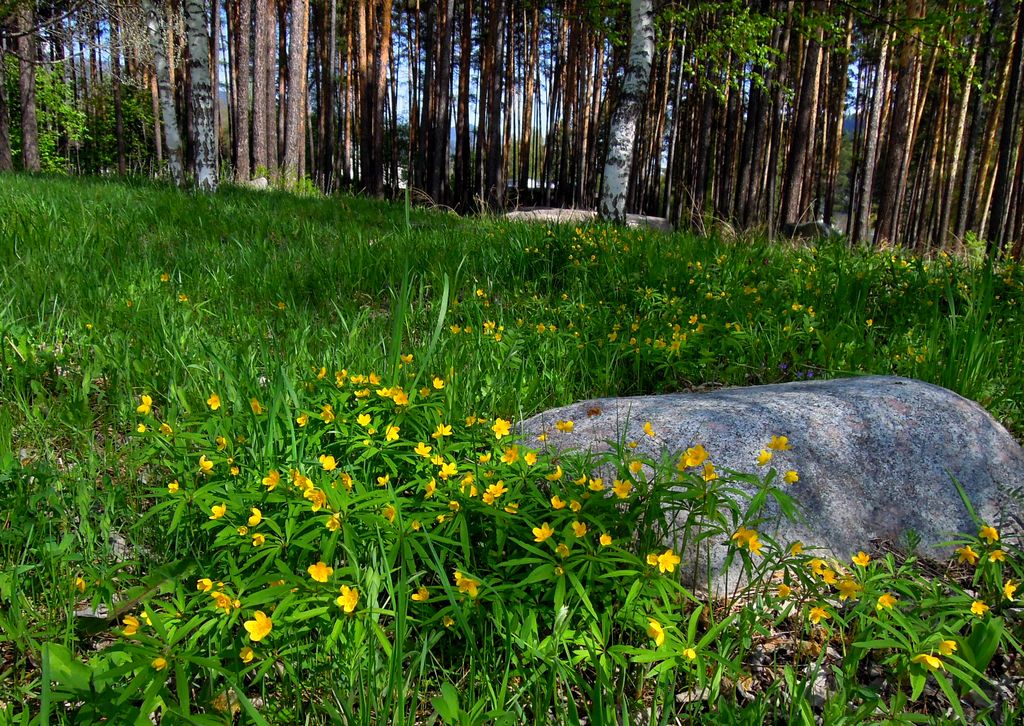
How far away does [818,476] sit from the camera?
196cm

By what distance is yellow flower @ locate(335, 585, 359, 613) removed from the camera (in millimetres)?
1197

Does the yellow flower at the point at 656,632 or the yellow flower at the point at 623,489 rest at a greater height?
the yellow flower at the point at 623,489

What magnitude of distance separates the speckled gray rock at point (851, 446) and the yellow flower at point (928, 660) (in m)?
0.56

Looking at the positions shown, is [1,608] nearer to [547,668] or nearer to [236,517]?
[236,517]

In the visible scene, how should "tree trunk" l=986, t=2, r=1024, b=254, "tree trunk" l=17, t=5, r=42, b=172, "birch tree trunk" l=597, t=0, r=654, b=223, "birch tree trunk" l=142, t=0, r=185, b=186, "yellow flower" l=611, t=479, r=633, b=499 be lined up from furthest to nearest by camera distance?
"tree trunk" l=17, t=5, r=42, b=172, "tree trunk" l=986, t=2, r=1024, b=254, "birch tree trunk" l=142, t=0, r=185, b=186, "birch tree trunk" l=597, t=0, r=654, b=223, "yellow flower" l=611, t=479, r=633, b=499

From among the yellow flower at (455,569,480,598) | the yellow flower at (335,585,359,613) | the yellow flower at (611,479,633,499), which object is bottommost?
the yellow flower at (455,569,480,598)

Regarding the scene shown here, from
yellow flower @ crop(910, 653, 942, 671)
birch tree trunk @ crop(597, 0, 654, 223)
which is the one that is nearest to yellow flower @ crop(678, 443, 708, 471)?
yellow flower @ crop(910, 653, 942, 671)

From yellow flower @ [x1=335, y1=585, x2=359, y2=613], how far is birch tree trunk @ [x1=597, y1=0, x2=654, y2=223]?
6931 millimetres

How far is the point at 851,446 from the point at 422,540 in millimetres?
1499

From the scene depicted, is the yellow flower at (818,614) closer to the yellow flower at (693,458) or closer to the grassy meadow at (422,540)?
the grassy meadow at (422,540)

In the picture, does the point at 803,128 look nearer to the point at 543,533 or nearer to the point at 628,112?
the point at 628,112

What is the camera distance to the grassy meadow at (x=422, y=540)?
1220 mm

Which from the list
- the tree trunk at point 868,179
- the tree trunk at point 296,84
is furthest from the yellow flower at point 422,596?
the tree trunk at point 868,179

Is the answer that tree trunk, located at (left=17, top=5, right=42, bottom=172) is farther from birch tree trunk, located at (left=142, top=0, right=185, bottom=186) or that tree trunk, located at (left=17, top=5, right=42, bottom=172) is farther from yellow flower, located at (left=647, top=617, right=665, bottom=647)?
yellow flower, located at (left=647, top=617, right=665, bottom=647)
